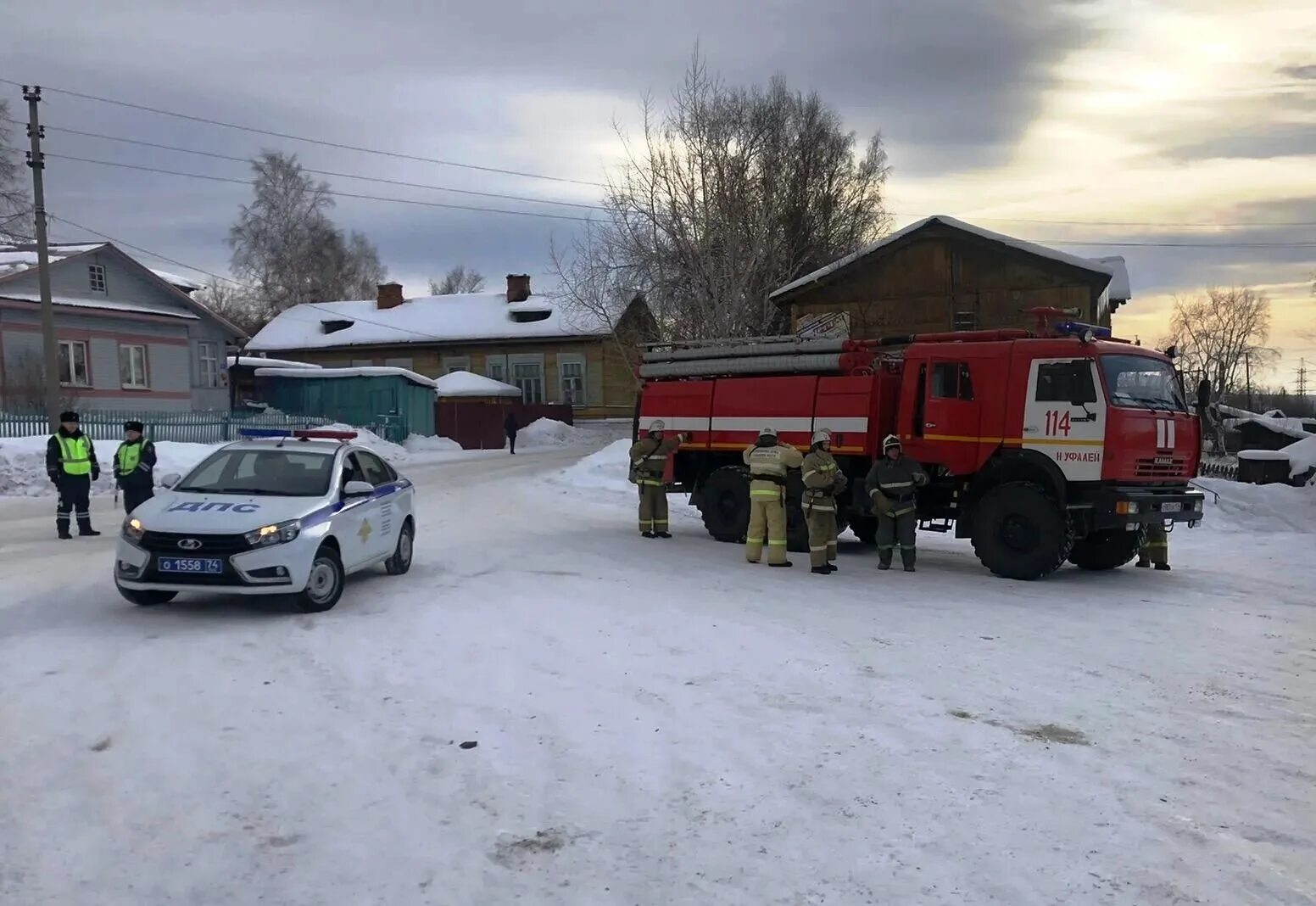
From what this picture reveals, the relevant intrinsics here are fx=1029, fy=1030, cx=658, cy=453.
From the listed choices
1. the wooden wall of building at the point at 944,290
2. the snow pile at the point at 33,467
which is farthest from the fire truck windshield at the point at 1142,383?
the snow pile at the point at 33,467

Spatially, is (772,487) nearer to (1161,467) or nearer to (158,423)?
(1161,467)

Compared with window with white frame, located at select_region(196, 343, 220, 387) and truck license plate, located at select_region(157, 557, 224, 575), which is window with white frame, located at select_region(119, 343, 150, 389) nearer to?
window with white frame, located at select_region(196, 343, 220, 387)

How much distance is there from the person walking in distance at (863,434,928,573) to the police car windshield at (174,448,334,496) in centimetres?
616

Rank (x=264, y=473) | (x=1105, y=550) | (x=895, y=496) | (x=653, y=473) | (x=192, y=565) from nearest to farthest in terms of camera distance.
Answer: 1. (x=192, y=565)
2. (x=264, y=473)
3. (x=895, y=496)
4. (x=1105, y=550)
5. (x=653, y=473)

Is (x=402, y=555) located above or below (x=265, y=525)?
below

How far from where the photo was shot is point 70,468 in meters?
13.8

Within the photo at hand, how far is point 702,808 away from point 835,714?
1.68m

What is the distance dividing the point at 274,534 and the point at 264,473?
55.5 inches

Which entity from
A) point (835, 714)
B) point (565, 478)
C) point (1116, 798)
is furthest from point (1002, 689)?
point (565, 478)

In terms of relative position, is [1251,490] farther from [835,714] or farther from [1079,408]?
[835,714]

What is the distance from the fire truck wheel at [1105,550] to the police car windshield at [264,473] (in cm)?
872

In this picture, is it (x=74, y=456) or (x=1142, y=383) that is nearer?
(x=1142, y=383)

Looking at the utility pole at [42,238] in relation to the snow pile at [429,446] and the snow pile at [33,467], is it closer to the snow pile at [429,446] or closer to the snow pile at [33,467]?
the snow pile at [33,467]

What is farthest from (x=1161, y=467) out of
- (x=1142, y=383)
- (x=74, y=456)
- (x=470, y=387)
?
(x=470, y=387)
